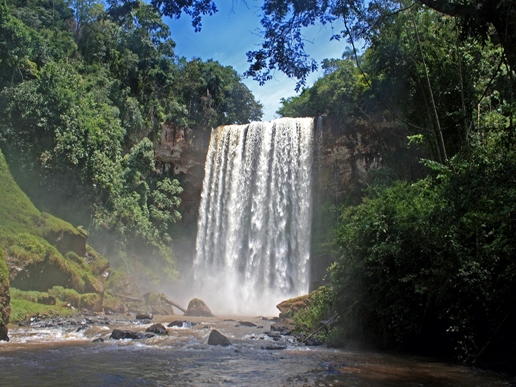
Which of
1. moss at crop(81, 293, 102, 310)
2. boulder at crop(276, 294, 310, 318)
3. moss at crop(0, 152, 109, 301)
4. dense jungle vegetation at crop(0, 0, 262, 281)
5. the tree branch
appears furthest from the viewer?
dense jungle vegetation at crop(0, 0, 262, 281)

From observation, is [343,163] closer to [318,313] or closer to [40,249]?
[318,313]

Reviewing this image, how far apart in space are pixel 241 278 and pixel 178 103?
14792 mm

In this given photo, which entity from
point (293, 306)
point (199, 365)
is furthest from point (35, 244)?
point (199, 365)

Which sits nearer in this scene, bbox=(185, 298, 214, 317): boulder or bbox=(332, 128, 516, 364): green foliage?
bbox=(332, 128, 516, 364): green foliage

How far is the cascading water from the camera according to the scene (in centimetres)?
2564

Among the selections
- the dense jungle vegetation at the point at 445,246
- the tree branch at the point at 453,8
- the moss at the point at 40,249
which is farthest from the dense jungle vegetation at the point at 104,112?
the tree branch at the point at 453,8

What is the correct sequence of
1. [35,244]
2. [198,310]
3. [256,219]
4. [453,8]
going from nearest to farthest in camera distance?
[453,8] < [35,244] < [198,310] < [256,219]

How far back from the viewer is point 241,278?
26.6 metres

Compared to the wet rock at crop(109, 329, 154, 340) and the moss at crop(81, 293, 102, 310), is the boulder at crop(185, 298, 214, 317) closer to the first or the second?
the moss at crop(81, 293, 102, 310)

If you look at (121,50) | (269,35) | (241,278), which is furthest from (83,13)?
(269,35)

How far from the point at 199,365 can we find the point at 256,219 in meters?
19.7

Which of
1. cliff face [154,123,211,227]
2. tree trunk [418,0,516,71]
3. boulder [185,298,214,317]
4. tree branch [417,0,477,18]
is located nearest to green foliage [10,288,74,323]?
boulder [185,298,214,317]

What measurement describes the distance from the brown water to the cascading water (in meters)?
14.3

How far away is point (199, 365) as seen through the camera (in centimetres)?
763
